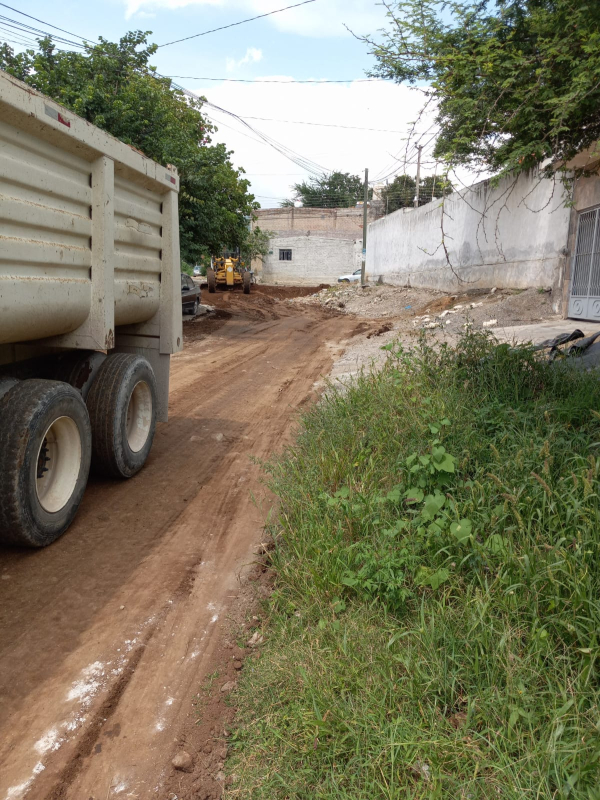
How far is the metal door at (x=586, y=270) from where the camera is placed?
424 inches

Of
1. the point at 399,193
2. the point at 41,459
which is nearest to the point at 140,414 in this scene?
the point at 41,459

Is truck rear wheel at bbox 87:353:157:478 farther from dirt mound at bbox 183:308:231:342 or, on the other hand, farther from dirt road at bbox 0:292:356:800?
dirt mound at bbox 183:308:231:342

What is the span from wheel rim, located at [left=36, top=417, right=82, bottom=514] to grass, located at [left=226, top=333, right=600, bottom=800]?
1.49m

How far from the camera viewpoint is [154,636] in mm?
3139

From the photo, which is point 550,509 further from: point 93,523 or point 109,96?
point 109,96

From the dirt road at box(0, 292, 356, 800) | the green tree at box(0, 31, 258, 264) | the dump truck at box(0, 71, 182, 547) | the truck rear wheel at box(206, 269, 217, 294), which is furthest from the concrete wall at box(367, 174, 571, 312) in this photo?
the truck rear wheel at box(206, 269, 217, 294)

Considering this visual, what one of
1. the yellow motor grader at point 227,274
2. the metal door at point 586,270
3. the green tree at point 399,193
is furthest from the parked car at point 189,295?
the green tree at point 399,193

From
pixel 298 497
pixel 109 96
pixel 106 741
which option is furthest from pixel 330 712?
pixel 109 96

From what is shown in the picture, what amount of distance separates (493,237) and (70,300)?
13693 millimetres

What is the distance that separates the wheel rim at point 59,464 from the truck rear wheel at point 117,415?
0.52 metres

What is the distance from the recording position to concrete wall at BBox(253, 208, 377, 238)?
47.8 metres

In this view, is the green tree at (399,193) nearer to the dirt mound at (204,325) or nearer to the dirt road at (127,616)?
the dirt mound at (204,325)

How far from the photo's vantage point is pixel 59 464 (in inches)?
167

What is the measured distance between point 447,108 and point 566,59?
96 cm
